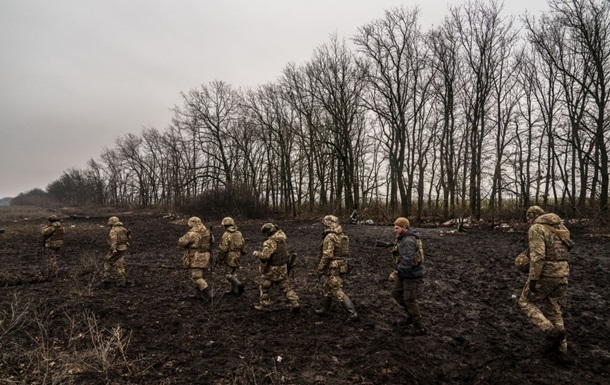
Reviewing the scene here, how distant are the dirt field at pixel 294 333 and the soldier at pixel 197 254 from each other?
1.19 ft

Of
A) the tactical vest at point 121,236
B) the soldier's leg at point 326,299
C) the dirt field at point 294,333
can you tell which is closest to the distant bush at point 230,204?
the dirt field at point 294,333

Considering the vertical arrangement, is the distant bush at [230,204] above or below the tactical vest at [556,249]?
above

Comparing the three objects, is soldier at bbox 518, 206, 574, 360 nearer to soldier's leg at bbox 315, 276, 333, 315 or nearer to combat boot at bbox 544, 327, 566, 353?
combat boot at bbox 544, 327, 566, 353

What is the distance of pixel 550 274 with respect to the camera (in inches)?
205

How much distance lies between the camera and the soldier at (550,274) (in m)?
5.15

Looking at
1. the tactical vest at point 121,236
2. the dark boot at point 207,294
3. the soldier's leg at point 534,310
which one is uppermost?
the tactical vest at point 121,236

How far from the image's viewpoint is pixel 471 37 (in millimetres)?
24406

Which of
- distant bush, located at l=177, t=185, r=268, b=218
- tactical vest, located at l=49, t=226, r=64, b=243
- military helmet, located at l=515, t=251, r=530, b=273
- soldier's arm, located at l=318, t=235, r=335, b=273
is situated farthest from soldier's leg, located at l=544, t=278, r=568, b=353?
distant bush, located at l=177, t=185, r=268, b=218

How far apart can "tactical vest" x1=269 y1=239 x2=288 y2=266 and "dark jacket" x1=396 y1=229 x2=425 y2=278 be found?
229 centimetres

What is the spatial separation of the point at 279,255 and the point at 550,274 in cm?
453

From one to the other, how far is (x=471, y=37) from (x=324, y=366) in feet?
84.0

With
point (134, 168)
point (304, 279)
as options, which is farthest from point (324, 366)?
point (134, 168)

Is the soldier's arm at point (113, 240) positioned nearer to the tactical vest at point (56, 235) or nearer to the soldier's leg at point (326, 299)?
the tactical vest at point (56, 235)

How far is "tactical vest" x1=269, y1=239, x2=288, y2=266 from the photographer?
23.8 ft
